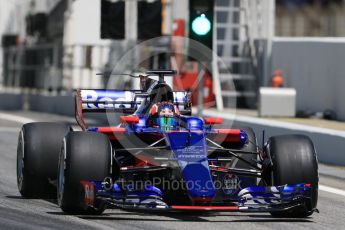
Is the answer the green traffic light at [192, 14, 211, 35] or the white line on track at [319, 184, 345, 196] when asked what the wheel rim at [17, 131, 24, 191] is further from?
the green traffic light at [192, 14, 211, 35]

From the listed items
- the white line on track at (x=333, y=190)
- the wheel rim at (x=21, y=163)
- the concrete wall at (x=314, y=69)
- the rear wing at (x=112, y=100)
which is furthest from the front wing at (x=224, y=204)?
the concrete wall at (x=314, y=69)

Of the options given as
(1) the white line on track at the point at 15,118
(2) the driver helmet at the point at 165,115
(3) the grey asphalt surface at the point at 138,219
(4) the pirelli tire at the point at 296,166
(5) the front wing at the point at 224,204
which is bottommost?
(1) the white line on track at the point at 15,118

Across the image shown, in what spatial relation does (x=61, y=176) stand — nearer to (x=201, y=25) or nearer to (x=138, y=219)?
(x=138, y=219)

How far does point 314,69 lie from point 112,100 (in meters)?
16.2

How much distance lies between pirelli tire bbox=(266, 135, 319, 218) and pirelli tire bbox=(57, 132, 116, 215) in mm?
1627

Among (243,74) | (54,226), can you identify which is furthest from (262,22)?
(54,226)

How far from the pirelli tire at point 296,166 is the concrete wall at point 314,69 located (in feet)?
51.8

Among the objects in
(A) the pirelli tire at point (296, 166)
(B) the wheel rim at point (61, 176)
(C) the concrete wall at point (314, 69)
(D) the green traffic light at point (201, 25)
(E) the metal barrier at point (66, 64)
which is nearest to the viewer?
(B) the wheel rim at point (61, 176)

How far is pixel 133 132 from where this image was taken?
41.2ft

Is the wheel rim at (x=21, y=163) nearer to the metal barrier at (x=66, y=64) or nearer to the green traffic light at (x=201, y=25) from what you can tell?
the green traffic light at (x=201, y=25)

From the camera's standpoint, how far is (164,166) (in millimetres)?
11961

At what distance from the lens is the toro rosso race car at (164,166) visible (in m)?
11.6

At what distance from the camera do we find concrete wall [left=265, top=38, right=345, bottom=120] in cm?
2875

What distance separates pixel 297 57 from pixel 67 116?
7.76 metres
